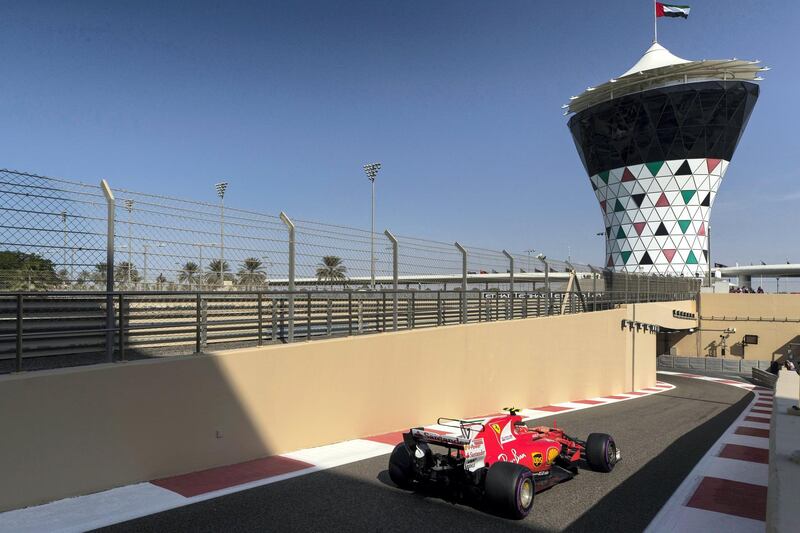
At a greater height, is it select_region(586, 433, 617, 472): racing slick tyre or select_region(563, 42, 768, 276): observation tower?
select_region(563, 42, 768, 276): observation tower

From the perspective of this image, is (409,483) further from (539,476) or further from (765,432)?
(765,432)

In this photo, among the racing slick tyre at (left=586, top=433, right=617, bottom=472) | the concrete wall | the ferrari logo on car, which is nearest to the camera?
the concrete wall

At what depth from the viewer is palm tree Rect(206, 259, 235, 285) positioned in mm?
6797

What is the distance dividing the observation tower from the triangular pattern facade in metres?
0.10

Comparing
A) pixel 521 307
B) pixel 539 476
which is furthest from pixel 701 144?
pixel 539 476

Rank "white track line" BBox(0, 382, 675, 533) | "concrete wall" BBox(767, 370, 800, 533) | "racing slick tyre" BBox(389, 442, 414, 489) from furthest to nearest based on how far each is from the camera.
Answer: "racing slick tyre" BBox(389, 442, 414, 489)
"white track line" BBox(0, 382, 675, 533)
"concrete wall" BBox(767, 370, 800, 533)

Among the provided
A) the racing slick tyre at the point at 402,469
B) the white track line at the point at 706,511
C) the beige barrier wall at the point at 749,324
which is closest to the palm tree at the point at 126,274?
the racing slick tyre at the point at 402,469

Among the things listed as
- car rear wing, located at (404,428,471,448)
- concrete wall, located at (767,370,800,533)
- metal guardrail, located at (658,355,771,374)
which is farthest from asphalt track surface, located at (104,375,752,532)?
metal guardrail, located at (658,355,771,374)

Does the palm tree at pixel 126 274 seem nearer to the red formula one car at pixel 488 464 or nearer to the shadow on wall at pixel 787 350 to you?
the red formula one car at pixel 488 464

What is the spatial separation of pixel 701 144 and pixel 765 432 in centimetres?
5751

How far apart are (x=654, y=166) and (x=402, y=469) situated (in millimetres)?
62441

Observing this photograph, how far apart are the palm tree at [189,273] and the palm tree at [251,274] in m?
0.63

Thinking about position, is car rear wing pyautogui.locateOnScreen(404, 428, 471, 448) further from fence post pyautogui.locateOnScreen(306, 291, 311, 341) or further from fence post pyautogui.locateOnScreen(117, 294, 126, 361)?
fence post pyautogui.locateOnScreen(117, 294, 126, 361)

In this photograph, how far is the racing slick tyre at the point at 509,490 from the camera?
177 inches
